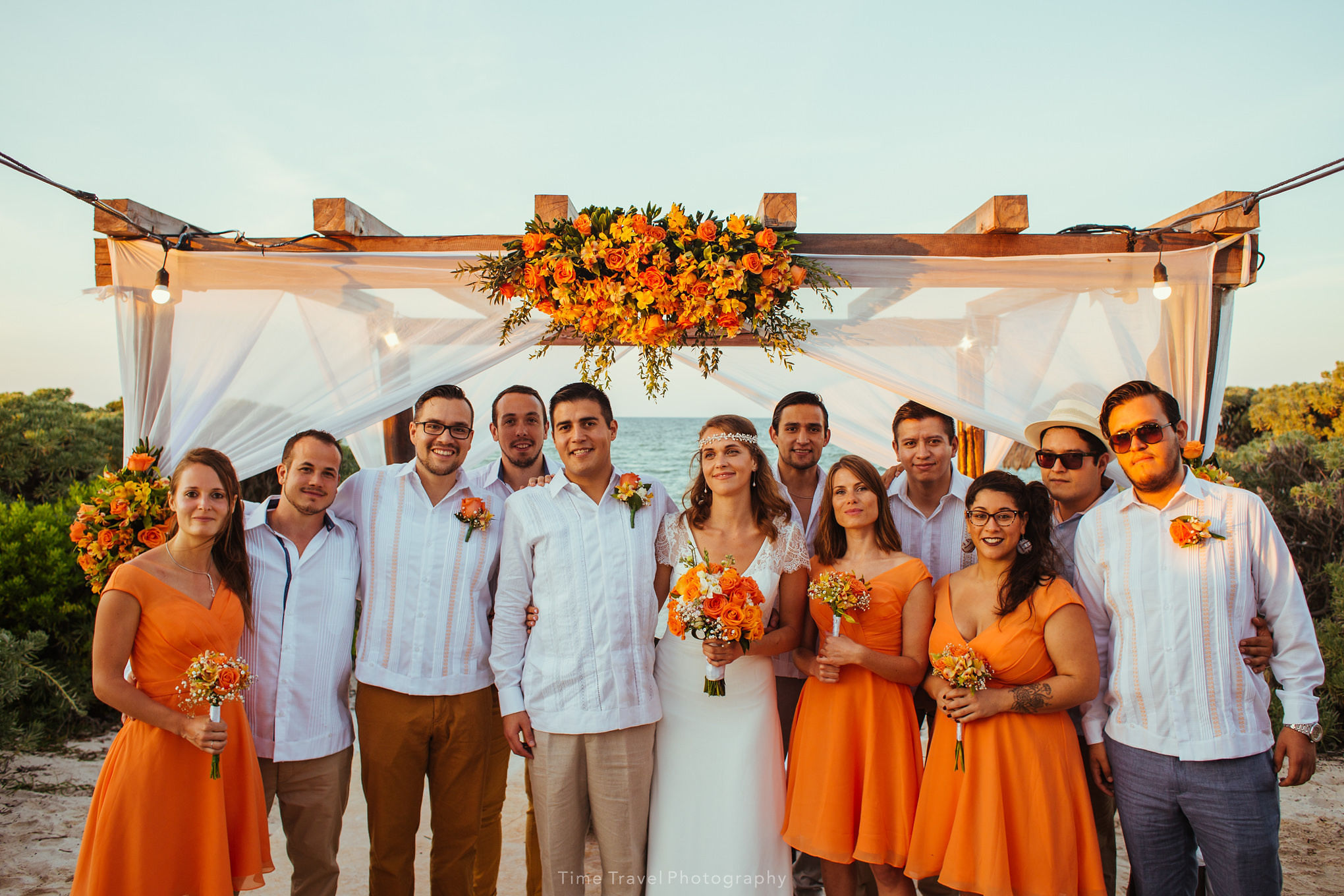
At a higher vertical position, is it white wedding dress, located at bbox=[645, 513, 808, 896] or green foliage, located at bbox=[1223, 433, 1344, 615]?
green foliage, located at bbox=[1223, 433, 1344, 615]

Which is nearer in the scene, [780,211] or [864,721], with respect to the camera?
[864,721]

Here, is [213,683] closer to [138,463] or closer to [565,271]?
[138,463]

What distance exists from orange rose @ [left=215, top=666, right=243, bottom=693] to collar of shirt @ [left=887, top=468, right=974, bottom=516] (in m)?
2.86

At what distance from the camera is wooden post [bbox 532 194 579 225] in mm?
3801

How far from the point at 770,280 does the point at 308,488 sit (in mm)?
2349

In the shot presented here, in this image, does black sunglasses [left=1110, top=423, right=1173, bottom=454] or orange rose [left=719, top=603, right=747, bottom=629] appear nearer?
orange rose [left=719, top=603, right=747, bottom=629]

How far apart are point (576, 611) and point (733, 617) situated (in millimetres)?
715

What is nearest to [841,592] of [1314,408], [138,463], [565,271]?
[565,271]

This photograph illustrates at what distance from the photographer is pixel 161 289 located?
3.98 meters

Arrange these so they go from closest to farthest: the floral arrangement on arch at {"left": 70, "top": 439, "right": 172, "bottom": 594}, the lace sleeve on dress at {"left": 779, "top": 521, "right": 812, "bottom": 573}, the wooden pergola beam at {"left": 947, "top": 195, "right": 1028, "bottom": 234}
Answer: the lace sleeve on dress at {"left": 779, "top": 521, "right": 812, "bottom": 573} → the floral arrangement on arch at {"left": 70, "top": 439, "right": 172, "bottom": 594} → the wooden pergola beam at {"left": 947, "top": 195, "right": 1028, "bottom": 234}

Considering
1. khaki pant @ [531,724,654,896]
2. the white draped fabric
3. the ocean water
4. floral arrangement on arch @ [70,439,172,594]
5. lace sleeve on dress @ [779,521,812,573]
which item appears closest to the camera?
khaki pant @ [531,724,654,896]

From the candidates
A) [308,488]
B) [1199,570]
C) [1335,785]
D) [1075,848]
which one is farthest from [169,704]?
[1335,785]

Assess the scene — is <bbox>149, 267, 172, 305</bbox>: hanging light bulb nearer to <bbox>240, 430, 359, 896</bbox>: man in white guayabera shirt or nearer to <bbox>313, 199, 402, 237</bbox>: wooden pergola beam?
<bbox>313, 199, 402, 237</bbox>: wooden pergola beam

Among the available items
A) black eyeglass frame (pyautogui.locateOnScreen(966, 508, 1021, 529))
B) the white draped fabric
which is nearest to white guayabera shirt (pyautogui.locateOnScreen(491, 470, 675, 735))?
black eyeglass frame (pyautogui.locateOnScreen(966, 508, 1021, 529))
